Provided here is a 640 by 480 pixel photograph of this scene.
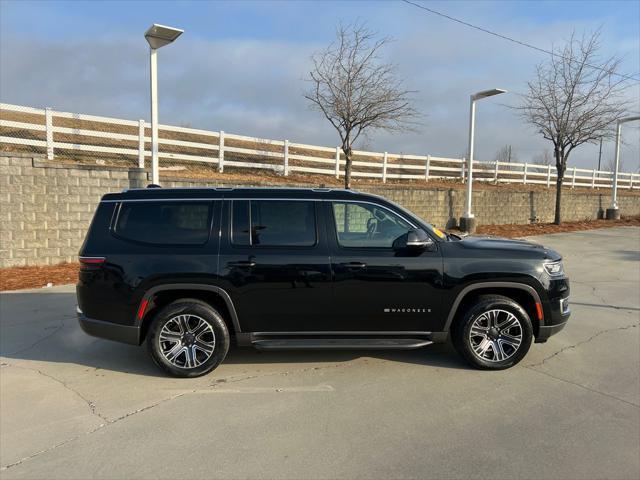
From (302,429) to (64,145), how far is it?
1137 centimetres

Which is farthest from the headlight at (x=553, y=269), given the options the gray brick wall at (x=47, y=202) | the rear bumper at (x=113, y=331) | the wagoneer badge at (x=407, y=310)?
the gray brick wall at (x=47, y=202)

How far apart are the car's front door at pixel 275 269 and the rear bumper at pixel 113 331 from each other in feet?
3.38

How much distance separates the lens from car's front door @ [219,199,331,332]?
4355mm

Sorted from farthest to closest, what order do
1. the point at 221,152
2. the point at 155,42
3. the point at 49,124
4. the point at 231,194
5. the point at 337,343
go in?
the point at 221,152, the point at 49,124, the point at 155,42, the point at 231,194, the point at 337,343

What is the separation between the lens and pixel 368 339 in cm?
448

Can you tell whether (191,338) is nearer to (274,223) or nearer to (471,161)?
(274,223)

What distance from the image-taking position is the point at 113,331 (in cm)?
442

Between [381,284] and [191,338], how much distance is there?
193 cm

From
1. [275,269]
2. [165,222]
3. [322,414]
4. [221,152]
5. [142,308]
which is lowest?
[322,414]

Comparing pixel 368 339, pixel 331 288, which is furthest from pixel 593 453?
pixel 331 288

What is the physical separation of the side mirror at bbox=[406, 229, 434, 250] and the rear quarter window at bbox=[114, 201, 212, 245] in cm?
198

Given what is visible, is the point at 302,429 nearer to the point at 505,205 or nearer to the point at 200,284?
the point at 200,284

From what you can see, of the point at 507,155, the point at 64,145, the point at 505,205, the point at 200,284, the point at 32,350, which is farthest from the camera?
the point at 507,155

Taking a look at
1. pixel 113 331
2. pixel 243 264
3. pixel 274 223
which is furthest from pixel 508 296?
pixel 113 331
